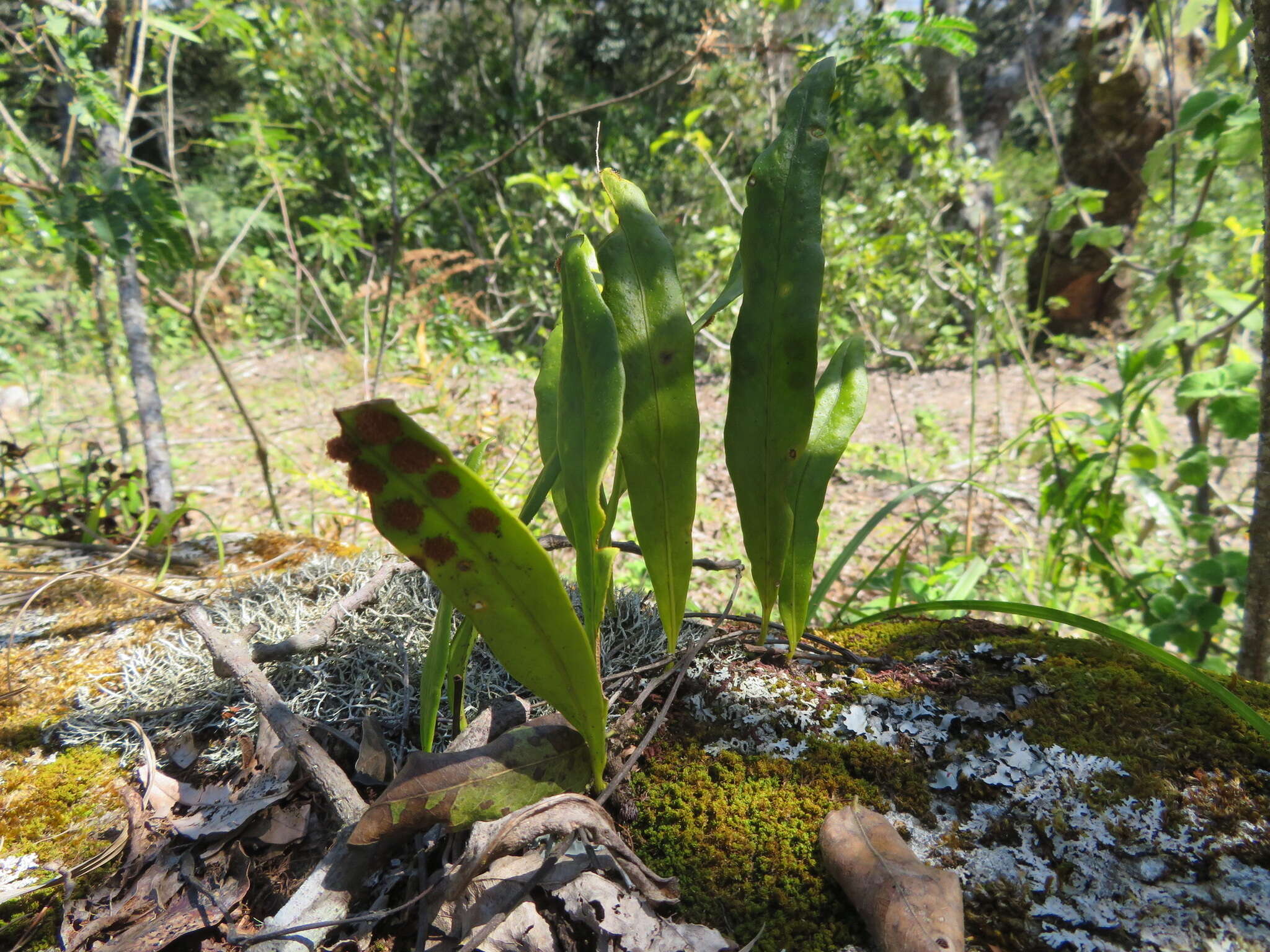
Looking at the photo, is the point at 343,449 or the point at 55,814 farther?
the point at 55,814

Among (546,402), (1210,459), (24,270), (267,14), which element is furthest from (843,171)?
(24,270)

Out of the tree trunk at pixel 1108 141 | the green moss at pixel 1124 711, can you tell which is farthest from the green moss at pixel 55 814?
the tree trunk at pixel 1108 141

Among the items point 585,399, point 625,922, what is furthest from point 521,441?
point 625,922

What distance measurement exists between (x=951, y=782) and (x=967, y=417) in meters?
3.85

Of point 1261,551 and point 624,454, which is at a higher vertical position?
point 624,454

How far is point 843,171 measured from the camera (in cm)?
662

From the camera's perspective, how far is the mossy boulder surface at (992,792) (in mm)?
593

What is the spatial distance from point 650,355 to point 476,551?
0.28m

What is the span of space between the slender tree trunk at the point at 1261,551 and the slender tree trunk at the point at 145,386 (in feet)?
8.30

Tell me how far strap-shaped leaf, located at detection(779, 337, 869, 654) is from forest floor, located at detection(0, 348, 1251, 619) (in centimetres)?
116

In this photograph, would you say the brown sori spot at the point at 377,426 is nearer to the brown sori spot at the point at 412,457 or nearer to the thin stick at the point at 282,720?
the brown sori spot at the point at 412,457

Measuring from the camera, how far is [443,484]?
54cm

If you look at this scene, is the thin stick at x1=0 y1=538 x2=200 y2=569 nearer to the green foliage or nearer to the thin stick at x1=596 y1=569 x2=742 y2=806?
the thin stick at x1=596 y1=569 x2=742 y2=806

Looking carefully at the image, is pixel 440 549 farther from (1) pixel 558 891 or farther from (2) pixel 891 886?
(2) pixel 891 886
